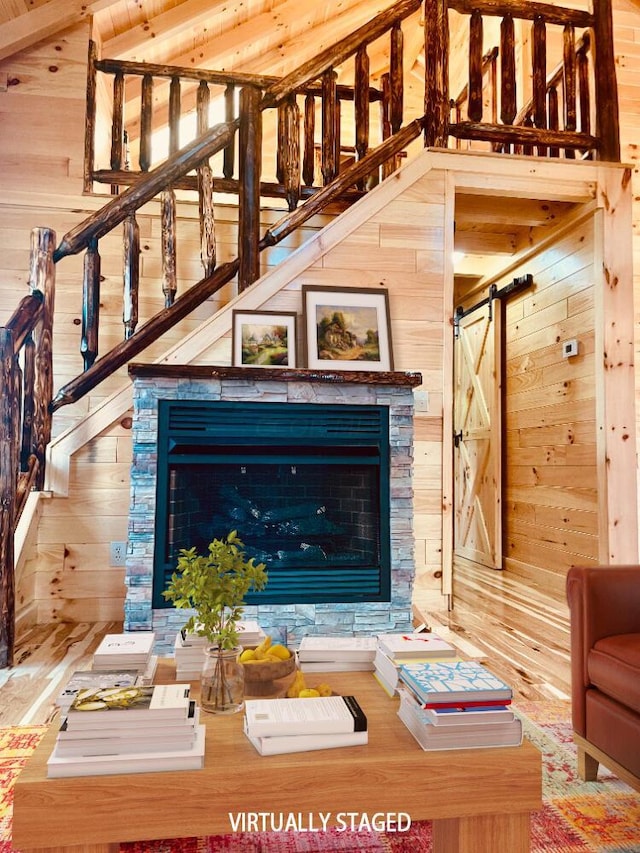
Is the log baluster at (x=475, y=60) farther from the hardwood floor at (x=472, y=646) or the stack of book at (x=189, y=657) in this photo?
the stack of book at (x=189, y=657)

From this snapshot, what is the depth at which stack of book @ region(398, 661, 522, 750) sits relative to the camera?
43.8 inches

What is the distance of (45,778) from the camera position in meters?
0.98

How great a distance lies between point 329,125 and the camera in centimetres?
391

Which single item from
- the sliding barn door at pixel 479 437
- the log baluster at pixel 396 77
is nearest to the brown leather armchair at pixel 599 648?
the log baluster at pixel 396 77

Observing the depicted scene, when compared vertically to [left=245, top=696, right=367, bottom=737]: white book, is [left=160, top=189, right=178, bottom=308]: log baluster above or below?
above

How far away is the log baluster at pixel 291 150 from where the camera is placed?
3.88 metres

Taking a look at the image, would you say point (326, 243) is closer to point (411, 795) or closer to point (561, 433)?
point (561, 433)

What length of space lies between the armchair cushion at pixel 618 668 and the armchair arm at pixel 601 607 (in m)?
0.03

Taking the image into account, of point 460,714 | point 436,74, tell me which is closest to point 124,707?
point 460,714

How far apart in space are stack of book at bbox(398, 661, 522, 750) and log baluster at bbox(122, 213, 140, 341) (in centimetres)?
278

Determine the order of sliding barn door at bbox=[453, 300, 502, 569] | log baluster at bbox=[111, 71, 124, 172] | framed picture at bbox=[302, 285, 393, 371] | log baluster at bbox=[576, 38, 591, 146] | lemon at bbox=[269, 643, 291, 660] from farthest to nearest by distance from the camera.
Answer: sliding barn door at bbox=[453, 300, 502, 569] → log baluster at bbox=[576, 38, 591, 146] → log baluster at bbox=[111, 71, 124, 172] → framed picture at bbox=[302, 285, 393, 371] → lemon at bbox=[269, 643, 291, 660]

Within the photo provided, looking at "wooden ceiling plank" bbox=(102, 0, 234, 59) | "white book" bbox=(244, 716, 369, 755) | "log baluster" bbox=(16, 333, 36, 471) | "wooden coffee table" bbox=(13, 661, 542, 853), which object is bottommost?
"wooden coffee table" bbox=(13, 661, 542, 853)

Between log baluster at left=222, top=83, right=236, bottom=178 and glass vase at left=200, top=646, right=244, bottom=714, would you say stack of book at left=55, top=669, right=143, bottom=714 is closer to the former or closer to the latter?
glass vase at left=200, top=646, right=244, bottom=714

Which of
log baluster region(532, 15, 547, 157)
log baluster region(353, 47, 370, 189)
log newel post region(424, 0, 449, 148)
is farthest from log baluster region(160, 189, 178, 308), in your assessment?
log baluster region(532, 15, 547, 157)
